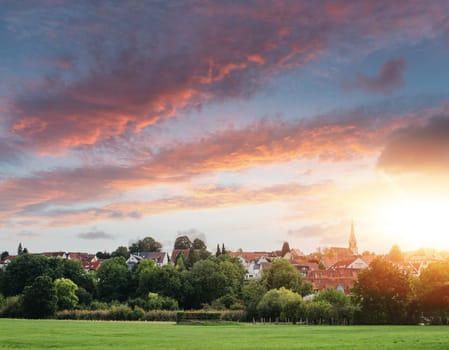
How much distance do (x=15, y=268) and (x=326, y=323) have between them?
82443mm

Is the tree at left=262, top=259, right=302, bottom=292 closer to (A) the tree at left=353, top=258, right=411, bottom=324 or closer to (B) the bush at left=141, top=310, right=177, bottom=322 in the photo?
(B) the bush at left=141, top=310, right=177, bottom=322

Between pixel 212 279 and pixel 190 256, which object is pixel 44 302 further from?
pixel 190 256

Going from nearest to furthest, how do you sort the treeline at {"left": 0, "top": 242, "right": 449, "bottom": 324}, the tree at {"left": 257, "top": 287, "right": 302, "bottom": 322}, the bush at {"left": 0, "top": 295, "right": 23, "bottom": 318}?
1. the treeline at {"left": 0, "top": 242, "right": 449, "bottom": 324}
2. the tree at {"left": 257, "top": 287, "right": 302, "bottom": 322}
3. the bush at {"left": 0, "top": 295, "right": 23, "bottom": 318}

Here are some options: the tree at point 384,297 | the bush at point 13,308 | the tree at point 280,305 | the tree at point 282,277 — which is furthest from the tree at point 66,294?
the tree at point 384,297

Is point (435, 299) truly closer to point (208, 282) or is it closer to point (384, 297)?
point (384, 297)

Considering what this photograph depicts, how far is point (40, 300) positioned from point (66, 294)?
33.9 feet

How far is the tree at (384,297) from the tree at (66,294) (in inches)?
2510

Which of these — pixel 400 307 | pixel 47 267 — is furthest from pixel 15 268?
pixel 400 307

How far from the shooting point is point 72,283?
120 m

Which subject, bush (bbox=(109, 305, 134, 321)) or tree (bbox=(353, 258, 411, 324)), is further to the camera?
bush (bbox=(109, 305, 134, 321))

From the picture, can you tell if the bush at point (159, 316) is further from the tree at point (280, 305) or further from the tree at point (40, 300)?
the tree at point (40, 300)

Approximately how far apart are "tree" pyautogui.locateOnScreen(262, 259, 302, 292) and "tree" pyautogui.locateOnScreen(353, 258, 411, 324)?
106 ft

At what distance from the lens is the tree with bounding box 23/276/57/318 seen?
107812 millimetres

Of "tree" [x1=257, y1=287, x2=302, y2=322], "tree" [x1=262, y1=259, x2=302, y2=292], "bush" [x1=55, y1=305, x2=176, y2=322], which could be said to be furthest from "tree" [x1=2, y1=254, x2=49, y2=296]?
"tree" [x1=257, y1=287, x2=302, y2=322]
